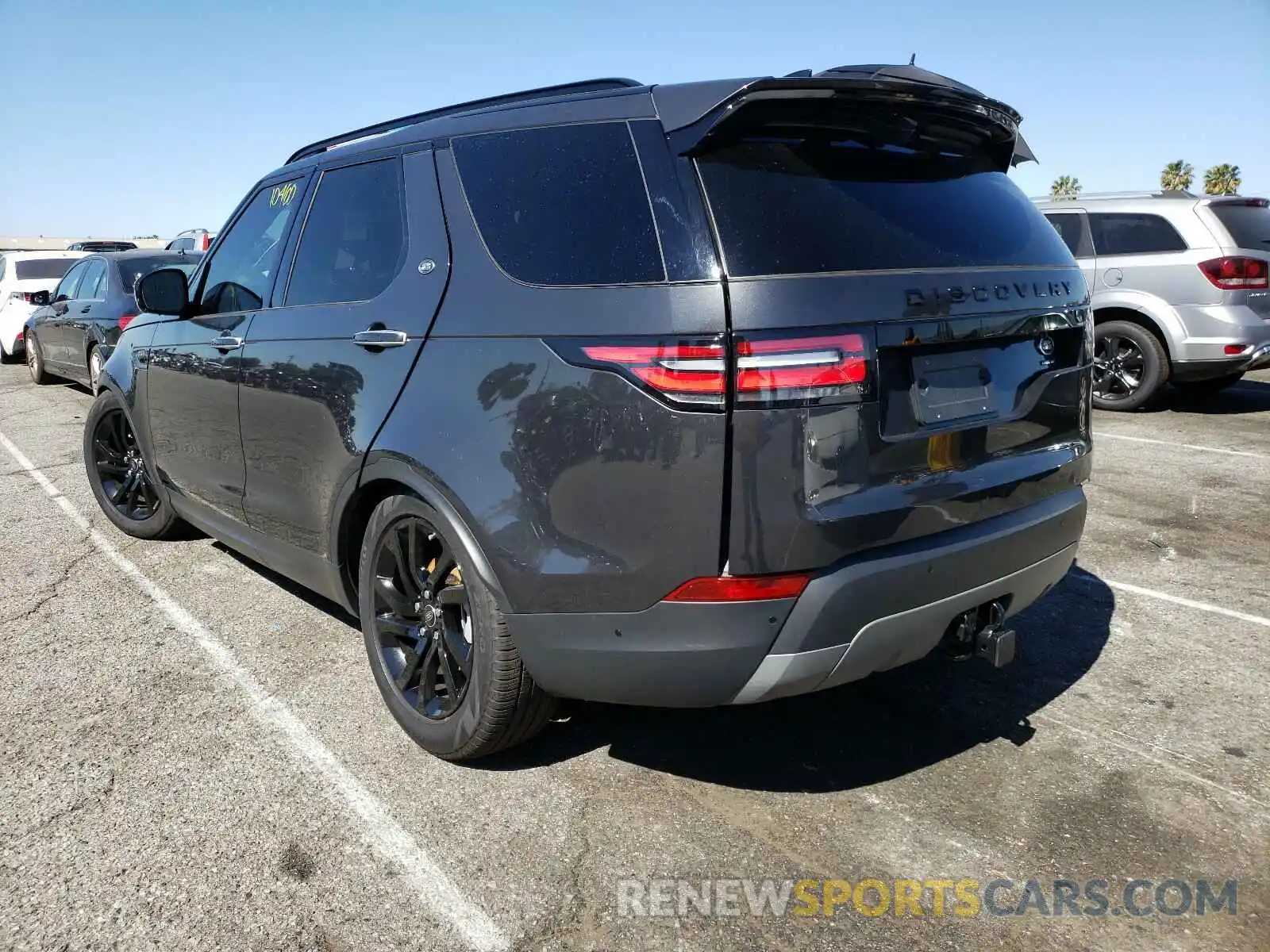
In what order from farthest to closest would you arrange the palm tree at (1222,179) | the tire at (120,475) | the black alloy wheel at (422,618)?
the palm tree at (1222,179)
the tire at (120,475)
the black alloy wheel at (422,618)

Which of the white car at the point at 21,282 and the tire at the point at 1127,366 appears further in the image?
the white car at the point at 21,282

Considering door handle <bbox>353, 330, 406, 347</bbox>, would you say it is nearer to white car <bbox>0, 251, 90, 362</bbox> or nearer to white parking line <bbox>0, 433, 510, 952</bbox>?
white parking line <bbox>0, 433, 510, 952</bbox>

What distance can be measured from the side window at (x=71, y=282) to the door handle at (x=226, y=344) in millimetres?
8164

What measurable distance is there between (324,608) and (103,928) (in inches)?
82.0

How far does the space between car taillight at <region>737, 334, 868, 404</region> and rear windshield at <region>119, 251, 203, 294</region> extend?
8.73 m

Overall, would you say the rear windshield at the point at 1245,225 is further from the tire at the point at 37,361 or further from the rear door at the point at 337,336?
the tire at the point at 37,361

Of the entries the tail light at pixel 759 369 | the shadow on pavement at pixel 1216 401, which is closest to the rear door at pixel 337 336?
the tail light at pixel 759 369

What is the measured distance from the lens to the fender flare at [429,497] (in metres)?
2.52

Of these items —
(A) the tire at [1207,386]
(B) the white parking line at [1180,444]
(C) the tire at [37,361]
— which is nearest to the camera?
(B) the white parking line at [1180,444]

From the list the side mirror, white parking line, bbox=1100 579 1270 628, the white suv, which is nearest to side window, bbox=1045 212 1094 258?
Result: the white suv

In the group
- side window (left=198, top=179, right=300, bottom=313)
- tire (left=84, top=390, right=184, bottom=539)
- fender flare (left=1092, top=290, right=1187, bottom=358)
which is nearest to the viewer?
side window (left=198, top=179, right=300, bottom=313)

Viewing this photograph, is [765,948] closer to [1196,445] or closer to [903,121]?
[903,121]

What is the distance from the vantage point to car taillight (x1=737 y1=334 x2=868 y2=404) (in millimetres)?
2135

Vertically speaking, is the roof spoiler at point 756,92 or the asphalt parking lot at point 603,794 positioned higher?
the roof spoiler at point 756,92
